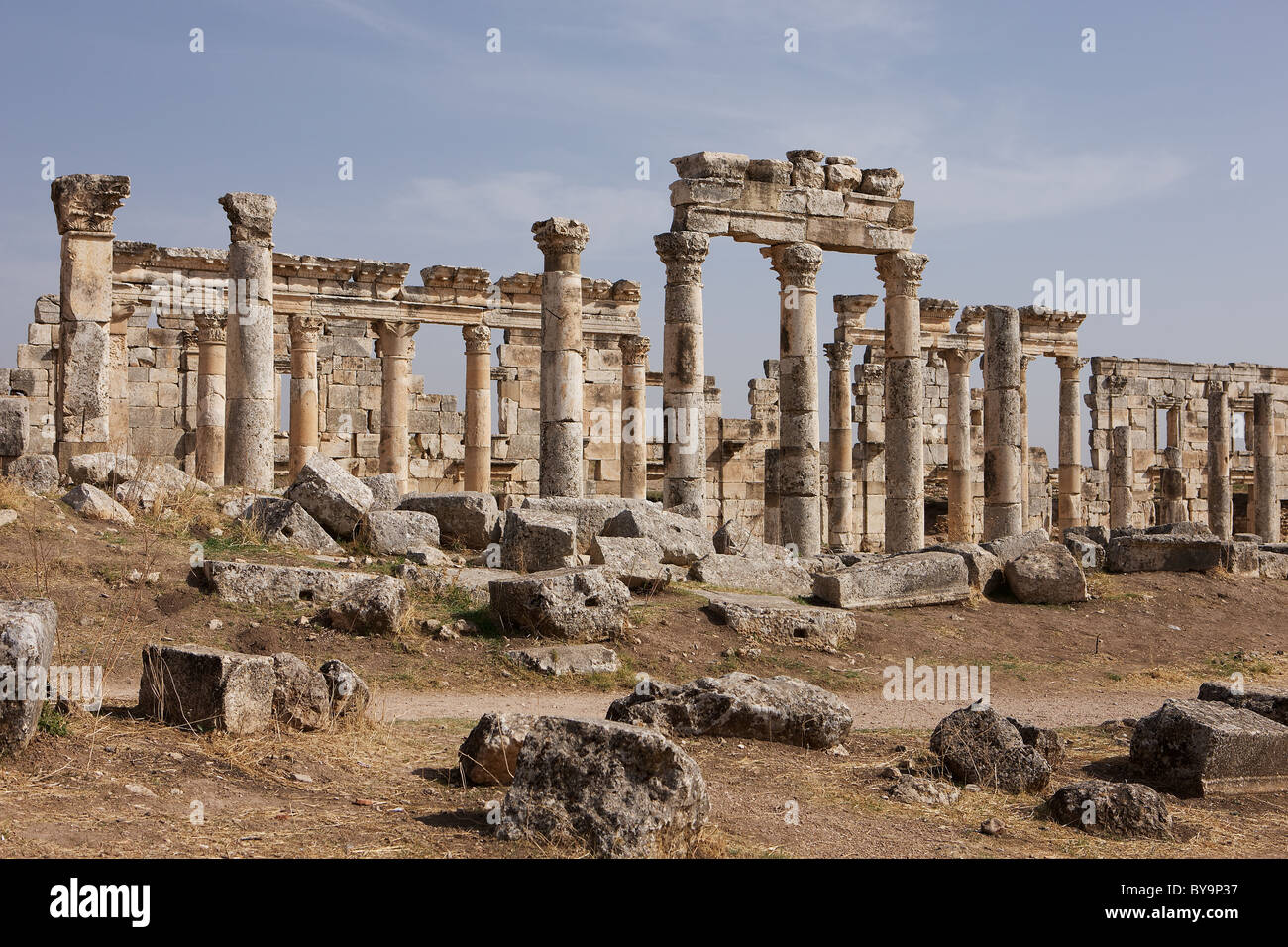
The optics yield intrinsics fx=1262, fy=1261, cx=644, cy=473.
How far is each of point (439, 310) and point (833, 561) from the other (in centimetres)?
1247

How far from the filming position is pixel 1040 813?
24.8ft

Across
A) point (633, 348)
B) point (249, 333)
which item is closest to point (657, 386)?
point (633, 348)

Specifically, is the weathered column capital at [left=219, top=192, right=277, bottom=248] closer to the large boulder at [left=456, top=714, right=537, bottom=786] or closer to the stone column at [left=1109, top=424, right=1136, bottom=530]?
the large boulder at [left=456, top=714, right=537, bottom=786]

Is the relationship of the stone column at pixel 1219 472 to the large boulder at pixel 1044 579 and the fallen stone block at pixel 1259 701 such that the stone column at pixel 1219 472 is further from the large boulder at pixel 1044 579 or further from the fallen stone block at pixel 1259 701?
the fallen stone block at pixel 1259 701

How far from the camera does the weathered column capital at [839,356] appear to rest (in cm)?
3138

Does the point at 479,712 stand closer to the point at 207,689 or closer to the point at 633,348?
the point at 207,689

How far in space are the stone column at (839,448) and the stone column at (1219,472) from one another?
41.0 feet

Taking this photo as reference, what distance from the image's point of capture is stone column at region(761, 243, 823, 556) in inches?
811

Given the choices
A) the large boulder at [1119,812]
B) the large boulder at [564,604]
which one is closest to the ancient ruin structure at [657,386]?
the large boulder at [564,604]

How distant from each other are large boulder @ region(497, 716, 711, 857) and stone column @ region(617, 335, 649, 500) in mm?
22401

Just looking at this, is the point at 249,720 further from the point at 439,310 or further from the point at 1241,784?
the point at 439,310

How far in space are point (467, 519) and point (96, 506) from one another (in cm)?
452

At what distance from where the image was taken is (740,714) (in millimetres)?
9250

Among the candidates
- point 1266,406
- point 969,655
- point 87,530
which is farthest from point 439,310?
point 1266,406
